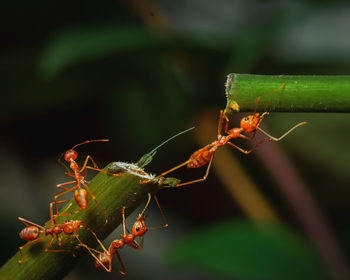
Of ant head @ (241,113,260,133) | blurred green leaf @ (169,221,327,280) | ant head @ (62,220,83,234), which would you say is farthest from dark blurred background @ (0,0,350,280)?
ant head @ (62,220,83,234)

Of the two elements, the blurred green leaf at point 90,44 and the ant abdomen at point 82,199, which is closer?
the ant abdomen at point 82,199

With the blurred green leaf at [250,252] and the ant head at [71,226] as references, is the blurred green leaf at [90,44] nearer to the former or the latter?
the blurred green leaf at [250,252]

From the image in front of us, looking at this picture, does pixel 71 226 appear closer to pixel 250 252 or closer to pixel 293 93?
pixel 293 93

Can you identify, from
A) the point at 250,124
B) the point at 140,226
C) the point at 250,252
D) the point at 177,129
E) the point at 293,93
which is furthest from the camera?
the point at 177,129

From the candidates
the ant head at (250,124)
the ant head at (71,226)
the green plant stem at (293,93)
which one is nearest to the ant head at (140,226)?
the ant head at (250,124)

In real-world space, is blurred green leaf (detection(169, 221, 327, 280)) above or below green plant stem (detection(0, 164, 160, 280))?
below

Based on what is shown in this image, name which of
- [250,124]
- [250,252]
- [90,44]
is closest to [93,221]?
[250,124]

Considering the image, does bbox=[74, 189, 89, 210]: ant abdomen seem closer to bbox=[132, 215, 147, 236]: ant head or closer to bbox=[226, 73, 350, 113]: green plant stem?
bbox=[226, 73, 350, 113]: green plant stem

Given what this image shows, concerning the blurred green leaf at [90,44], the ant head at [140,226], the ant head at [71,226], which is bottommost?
the ant head at [140,226]
